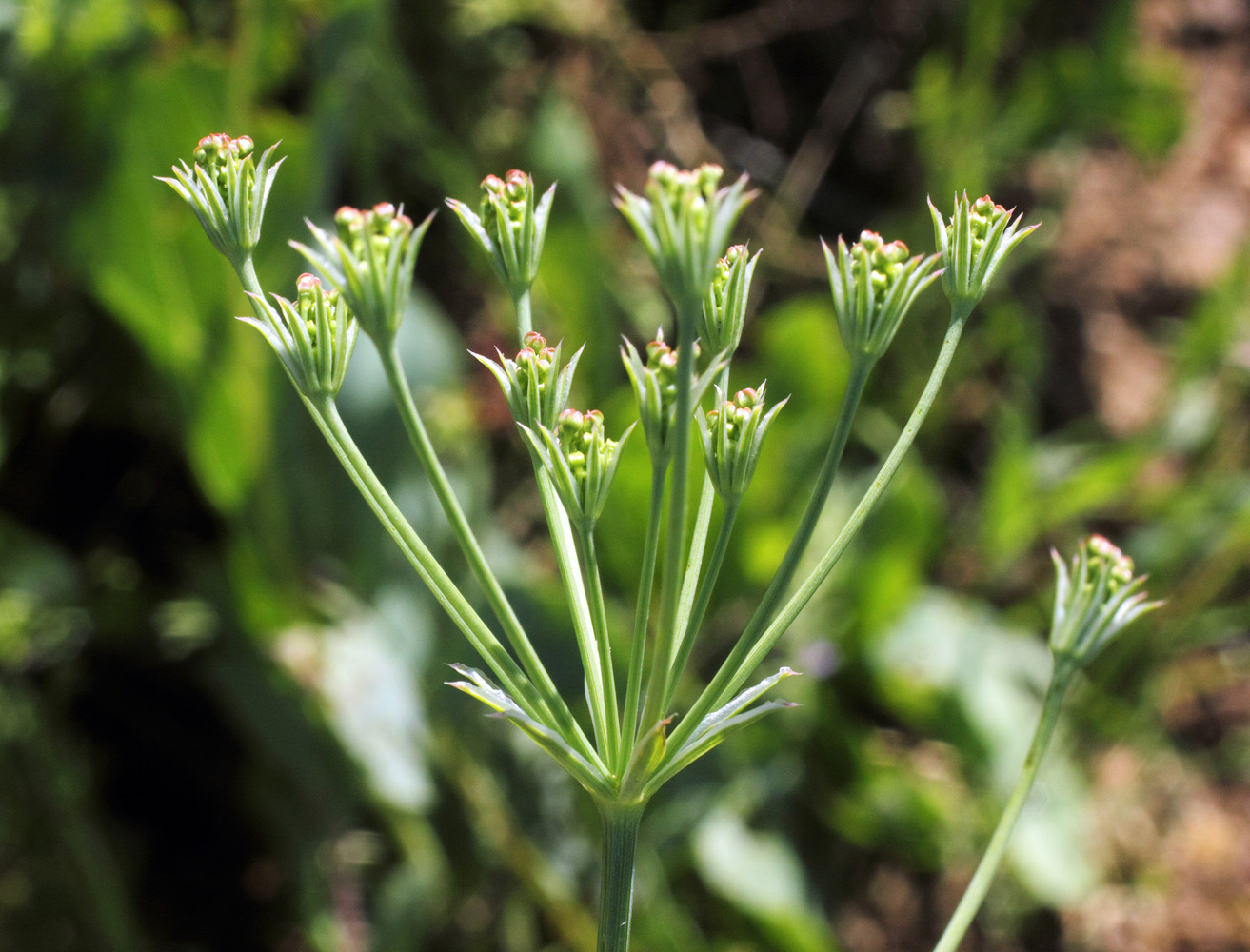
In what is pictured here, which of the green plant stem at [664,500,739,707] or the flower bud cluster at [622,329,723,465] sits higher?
the flower bud cluster at [622,329,723,465]

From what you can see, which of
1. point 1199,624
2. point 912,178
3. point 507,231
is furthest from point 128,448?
point 1199,624

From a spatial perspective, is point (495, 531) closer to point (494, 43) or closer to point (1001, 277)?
point (494, 43)

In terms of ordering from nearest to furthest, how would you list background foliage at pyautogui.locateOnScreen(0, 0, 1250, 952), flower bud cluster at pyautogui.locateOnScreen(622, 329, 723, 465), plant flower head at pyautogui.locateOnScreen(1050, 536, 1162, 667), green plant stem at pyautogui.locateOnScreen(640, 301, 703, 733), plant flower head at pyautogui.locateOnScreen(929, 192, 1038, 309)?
1. green plant stem at pyautogui.locateOnScreen(640, 301, 703, 733)
2. flower bud cluster at pyautogui.locateOnScreen(622, 329, 723, 465)
3. plant flower head at pyautogui.locateOnScreen(929, 192, 1038, 309)
4. plant flower head at pyautogui.locateOnScreen(1050, 536, 1162, 667)
5. background foliage at pyautogui.locateOnScreen(0, 0, 1250, 952)

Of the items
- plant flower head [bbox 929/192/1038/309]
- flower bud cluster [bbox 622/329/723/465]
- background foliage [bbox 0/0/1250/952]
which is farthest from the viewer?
background foliage [bbox 0/0/1250/952]

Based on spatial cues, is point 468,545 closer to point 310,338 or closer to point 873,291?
point 310,338

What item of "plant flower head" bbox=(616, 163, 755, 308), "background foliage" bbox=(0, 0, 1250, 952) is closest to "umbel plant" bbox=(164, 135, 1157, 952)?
"plant flower head" bbox=(616, 163, 755, 308)

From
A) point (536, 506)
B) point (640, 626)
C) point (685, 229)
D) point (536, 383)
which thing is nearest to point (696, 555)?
point (640, 626)

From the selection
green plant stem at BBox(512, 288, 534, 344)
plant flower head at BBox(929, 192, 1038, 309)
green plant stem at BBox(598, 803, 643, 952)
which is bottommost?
green plant stem at BBox(598, 803, 643, 952)

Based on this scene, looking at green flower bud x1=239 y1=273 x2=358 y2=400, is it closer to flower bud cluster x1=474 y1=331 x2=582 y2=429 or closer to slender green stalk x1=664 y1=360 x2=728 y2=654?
flower bud cluster x1=474 y1=331 x2=582 y2=429
